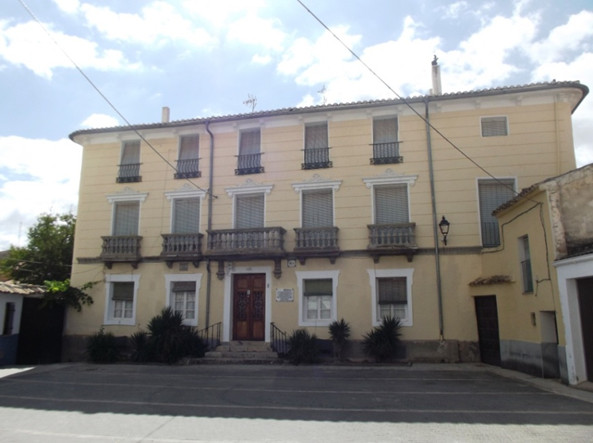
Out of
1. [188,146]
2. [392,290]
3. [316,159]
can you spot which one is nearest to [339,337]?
[392,290]

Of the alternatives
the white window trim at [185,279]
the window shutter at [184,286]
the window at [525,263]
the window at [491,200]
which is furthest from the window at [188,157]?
the window at [525,263]

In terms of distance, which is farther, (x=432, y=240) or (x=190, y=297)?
(x=190, y=297)

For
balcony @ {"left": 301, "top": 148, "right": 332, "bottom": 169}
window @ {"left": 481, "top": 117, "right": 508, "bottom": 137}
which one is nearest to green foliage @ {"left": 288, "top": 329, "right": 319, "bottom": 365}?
balcony @ {"left": 301, "top": 148, "right": 332, "bottom": 169}

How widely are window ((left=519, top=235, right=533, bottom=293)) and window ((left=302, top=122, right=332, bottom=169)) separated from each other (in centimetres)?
712

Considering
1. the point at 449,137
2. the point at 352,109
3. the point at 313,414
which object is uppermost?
the point at 352,109

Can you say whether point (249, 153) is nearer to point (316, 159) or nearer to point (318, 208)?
point (316, 159)

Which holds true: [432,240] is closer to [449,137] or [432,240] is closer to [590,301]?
[449,137]

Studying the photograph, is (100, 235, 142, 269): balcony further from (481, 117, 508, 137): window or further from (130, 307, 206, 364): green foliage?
(481, 117, 508, 137): window

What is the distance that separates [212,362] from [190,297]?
314 centimetres

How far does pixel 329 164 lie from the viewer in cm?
1691

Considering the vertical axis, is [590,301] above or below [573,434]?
above

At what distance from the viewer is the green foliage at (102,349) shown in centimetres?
1641

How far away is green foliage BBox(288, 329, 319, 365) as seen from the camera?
1490 cm

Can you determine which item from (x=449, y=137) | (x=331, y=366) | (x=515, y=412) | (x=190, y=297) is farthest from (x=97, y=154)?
(x=515, y=412)
